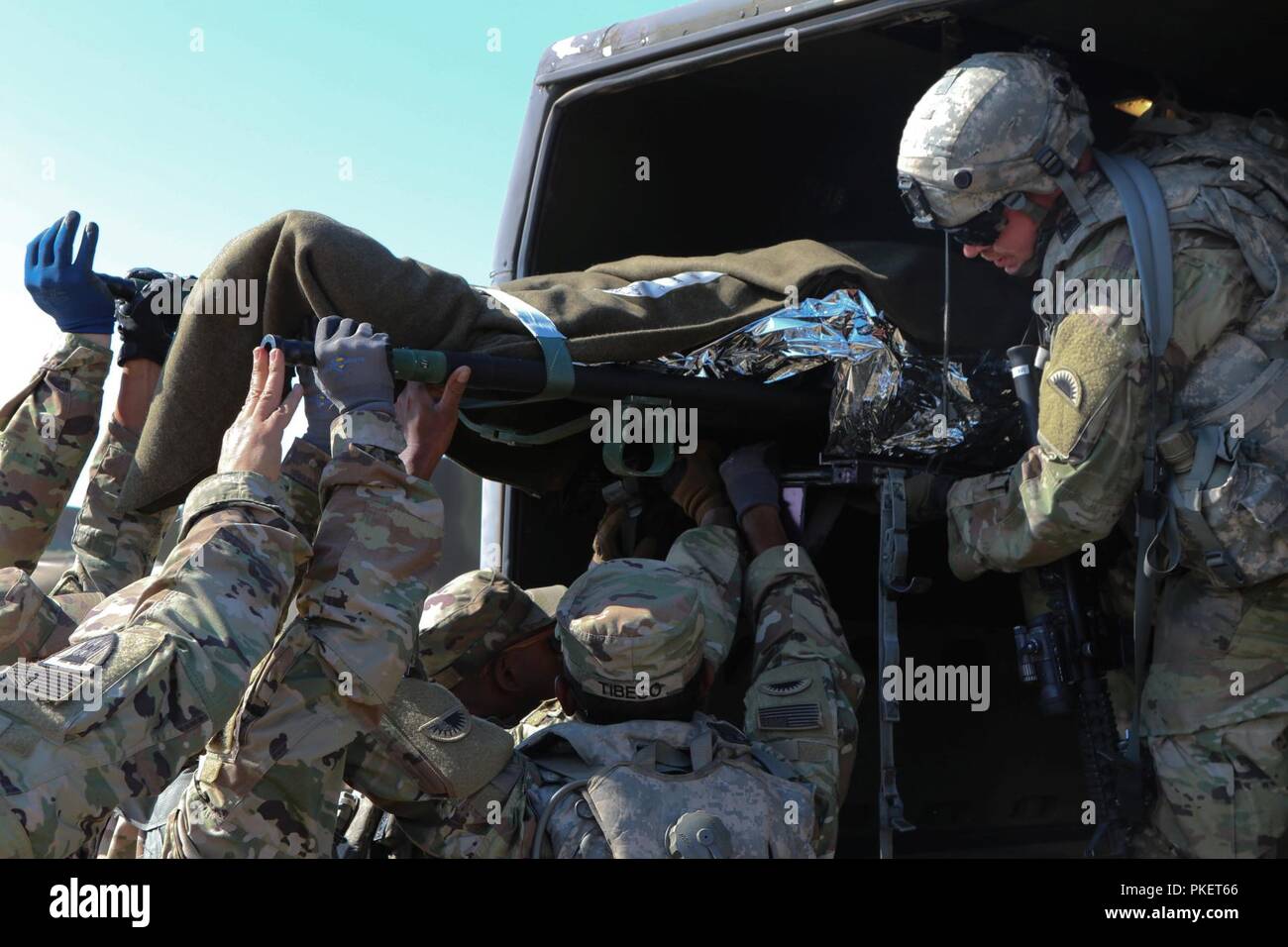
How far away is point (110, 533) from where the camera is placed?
3951 mm

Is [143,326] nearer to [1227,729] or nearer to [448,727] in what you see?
[448,727]

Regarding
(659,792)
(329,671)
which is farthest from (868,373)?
(329,671)

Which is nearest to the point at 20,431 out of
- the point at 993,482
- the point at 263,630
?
the point at 263,630

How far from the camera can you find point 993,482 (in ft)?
10.8

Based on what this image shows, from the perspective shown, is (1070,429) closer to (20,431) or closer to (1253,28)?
(1253,28)

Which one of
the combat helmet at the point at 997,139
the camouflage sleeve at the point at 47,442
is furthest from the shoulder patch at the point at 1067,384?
the camouflage sleeve at the point at 47,442

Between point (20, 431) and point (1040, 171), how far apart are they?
2.69 meters

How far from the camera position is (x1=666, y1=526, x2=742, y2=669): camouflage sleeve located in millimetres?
3424

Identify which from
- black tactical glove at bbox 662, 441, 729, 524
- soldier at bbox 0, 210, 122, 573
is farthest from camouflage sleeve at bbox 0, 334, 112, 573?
black tactical glove at bbox 662, 441, 729, 524

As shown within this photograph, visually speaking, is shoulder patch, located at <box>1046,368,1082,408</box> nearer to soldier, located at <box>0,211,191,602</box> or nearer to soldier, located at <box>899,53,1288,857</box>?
soldier, located at <box>899,53,1288,857</box>

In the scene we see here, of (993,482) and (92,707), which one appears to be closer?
(92,707)

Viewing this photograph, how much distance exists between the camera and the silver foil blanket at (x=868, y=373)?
11.3 feet

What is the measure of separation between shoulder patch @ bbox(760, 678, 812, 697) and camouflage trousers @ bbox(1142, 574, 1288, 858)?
2.42 feet

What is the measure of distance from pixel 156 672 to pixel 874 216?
2.79 meters
